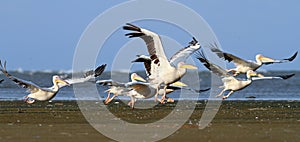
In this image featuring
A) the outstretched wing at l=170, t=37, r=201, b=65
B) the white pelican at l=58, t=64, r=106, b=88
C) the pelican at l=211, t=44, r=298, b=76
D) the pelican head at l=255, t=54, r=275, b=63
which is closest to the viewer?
the outstretched wing at l=170, t=37, r=201, b=65

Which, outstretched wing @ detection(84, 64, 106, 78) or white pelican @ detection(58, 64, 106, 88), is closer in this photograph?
white pelican @ detection(58, 64, 106, 88)

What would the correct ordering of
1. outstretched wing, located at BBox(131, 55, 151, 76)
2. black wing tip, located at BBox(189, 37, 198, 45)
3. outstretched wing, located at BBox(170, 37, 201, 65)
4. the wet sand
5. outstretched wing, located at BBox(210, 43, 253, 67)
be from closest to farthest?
the wet sand
outstretched wing, located at BBox(170, 37, 201, 65)
black wing tip, located at BBox(189, 37, 198, 45)
outstretched wing, located at BBox(131, 55, 151, 76)
outstretched wing, located at BBox(210, 43, 253, 67)

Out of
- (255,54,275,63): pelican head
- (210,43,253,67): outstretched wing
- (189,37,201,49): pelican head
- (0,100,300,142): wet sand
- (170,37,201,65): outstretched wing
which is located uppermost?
(189,37,201,49): pelican head

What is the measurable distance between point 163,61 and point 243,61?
392cm

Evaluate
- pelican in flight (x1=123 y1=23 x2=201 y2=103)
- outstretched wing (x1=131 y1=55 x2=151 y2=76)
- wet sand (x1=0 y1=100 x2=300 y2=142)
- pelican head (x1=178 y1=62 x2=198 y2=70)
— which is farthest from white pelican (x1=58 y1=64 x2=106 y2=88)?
pelican head (x1=178 y1=62 x2=198 y2=70)

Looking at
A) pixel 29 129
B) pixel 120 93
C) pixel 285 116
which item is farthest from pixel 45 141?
pixel 120 93

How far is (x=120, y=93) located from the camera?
21.1 meters

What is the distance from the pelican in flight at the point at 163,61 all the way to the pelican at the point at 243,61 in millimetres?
1733

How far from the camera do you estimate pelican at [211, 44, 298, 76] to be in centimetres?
2164

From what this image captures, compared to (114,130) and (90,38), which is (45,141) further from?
(90,38)

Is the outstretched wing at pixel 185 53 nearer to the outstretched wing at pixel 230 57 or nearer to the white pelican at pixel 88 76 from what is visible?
the outstretched wing at pixel 230 57

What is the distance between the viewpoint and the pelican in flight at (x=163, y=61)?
17.9m

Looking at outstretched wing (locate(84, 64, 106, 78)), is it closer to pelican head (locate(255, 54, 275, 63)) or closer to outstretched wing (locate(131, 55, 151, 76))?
outstretched wing (locate(131, 55, 151, 76))

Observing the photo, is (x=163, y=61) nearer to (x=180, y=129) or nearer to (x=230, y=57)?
(x=230, y=57)
